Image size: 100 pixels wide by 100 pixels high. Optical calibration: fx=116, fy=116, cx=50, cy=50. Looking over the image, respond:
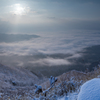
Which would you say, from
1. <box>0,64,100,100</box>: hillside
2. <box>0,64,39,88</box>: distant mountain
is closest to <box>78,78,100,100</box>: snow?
<box>0,64,100,100</box>: hillside

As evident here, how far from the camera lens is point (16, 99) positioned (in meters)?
4.71

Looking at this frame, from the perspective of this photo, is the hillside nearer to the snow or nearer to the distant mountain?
the snow

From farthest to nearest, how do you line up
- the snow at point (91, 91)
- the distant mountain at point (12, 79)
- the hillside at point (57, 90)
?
the distant mountain at point (12, 79)
the hillside at point (57, 90)
the snow at point (91, 91)

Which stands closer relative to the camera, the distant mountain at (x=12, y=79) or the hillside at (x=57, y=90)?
the hillside at (x=57, y=90)

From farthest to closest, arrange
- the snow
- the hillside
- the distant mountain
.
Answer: the distant mountain < the hillside < the snow

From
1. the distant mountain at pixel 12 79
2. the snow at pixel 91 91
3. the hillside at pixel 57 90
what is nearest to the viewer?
the snow at pixel 91 91

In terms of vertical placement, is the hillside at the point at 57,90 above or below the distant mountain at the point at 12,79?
below

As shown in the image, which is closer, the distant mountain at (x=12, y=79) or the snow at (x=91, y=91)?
the snow at (x=91, y=91)

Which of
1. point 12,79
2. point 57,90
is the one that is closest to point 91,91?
point 57,90

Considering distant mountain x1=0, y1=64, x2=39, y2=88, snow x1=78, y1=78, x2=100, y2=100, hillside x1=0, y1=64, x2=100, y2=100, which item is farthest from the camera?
distant mountain x1=0, y1=64, x2=39, y2=88

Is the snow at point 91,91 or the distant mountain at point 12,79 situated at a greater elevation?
the distant mountain at point 12,79

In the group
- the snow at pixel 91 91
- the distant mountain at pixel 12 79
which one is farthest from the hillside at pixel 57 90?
the distant mountain at pixel 12 79

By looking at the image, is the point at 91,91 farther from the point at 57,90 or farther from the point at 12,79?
the point at 12,79

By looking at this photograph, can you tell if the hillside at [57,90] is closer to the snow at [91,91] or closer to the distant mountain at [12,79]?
the snow at [91,91]
